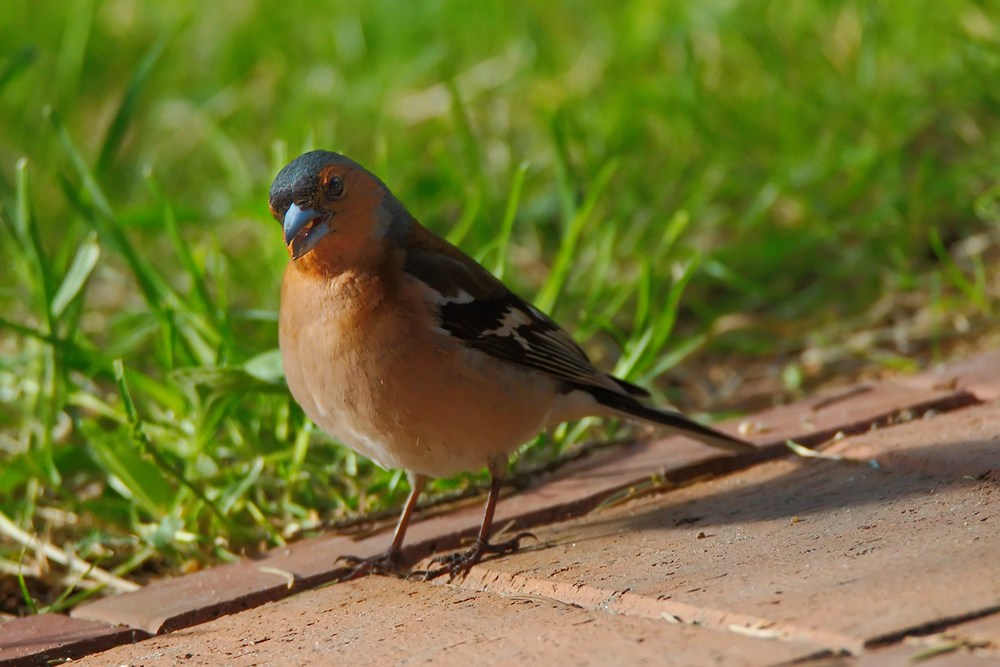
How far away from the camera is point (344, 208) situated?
3.32 meters

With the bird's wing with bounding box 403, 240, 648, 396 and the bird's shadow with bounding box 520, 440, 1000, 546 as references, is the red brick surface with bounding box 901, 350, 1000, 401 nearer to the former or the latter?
the bird's shadow with bounding box 520, 440, 1000, 546

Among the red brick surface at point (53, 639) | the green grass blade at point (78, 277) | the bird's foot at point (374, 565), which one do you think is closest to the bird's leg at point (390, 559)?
the bird's foot at point (374, 565)

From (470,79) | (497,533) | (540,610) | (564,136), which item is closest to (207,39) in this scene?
(470,79)

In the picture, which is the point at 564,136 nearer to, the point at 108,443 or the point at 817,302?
the point at 817,302

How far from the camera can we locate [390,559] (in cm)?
309

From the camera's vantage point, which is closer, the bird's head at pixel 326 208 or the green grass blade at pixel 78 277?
the bird's head at pixel 326 208

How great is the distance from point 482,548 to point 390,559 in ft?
0.75

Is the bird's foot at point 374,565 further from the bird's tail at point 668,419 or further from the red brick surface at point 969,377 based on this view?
the red brick surface at point 969,377

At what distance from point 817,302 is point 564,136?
121 cm

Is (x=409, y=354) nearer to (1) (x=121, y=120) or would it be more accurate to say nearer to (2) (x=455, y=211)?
(1) (x=121, y=120)

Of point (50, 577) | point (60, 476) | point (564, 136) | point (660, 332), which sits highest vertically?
point (564, 136)

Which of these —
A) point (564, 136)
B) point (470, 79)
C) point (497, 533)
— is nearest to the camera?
point (497, 533)

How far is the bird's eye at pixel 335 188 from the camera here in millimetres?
3297

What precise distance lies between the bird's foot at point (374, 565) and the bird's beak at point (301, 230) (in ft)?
2.54
